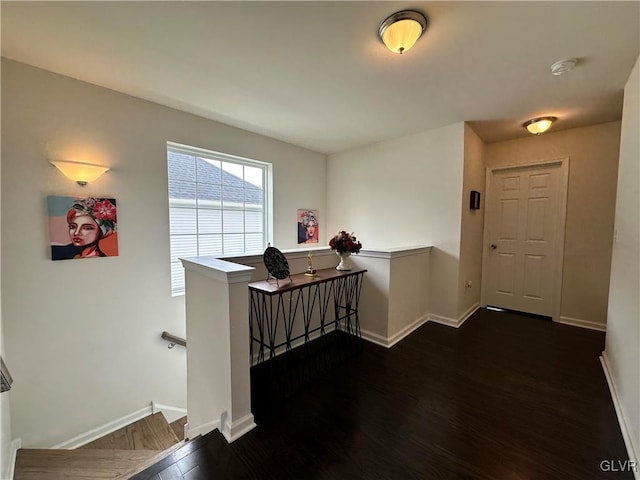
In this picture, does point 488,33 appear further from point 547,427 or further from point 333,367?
point 333,367

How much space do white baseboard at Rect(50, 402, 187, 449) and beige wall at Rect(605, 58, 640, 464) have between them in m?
3.70

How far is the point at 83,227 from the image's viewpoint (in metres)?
2.29

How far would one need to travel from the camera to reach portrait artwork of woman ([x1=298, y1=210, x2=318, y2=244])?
13.6 feet

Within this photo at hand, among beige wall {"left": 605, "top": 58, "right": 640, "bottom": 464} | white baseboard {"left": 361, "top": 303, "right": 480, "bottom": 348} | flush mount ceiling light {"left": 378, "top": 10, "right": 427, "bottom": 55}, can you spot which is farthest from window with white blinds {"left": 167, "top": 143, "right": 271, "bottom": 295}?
beige wall {"left": 605, "top": 58, "right": 640, "bottom": 464}

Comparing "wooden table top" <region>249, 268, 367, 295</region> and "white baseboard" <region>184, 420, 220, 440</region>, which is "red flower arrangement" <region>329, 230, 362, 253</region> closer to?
"wooden table top" <region>249, 268, 367, 295</region>

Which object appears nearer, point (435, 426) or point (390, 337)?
point (435, 426)

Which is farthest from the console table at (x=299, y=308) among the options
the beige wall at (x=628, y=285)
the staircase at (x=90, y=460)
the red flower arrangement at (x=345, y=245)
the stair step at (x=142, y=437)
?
the beige wall at (x=628, y=285)

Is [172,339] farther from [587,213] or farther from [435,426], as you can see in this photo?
[587,213]

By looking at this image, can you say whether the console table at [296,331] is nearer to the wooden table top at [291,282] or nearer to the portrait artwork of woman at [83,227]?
the wooden table top at [291,282]

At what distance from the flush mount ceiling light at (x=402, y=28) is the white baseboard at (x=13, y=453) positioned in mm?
3655

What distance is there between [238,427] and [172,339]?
5.46 feet

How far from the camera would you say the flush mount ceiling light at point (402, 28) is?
147 centimetres

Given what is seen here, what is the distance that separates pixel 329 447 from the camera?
1.47 m

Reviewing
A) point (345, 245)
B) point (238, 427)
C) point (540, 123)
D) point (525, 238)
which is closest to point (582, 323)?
point (525, 238)
